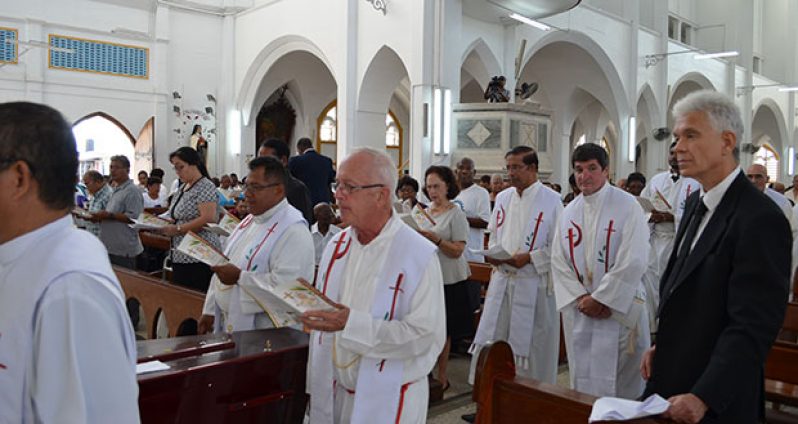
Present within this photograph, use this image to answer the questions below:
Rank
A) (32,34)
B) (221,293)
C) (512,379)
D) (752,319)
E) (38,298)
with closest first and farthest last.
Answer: (38,298) → (752,319) → (512,379) → (221,293) → (32,34)

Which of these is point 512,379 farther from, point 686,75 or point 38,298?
point 686,75

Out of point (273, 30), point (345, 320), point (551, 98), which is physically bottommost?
point (345, 320)

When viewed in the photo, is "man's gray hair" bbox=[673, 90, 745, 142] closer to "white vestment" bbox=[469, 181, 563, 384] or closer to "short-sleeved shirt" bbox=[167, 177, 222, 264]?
"white vestment" bbox=[469, 181, 563, 384]

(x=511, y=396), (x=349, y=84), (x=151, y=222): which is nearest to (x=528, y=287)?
(x=511, y=396)

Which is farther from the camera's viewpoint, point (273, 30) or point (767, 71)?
point (767, 71)

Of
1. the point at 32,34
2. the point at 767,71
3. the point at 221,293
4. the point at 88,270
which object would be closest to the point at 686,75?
the point at 767,71

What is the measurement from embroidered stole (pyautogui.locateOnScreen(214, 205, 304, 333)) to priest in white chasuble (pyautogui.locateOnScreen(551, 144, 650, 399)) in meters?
1.61

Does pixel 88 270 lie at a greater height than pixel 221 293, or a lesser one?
greater

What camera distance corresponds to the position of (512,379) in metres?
2.45

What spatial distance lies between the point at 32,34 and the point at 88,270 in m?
17.3

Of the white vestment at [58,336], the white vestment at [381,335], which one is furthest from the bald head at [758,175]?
the white vestment at [58,336]

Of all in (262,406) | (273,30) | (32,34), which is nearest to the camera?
(262,406)

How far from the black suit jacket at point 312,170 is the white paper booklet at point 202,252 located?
3.71 m

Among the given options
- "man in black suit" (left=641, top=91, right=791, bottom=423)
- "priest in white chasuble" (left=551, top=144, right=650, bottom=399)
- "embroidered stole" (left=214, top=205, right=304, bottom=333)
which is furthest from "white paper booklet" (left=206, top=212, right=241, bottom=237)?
"man in black suit" (left=641, top=91, right=791, bottom=423)
